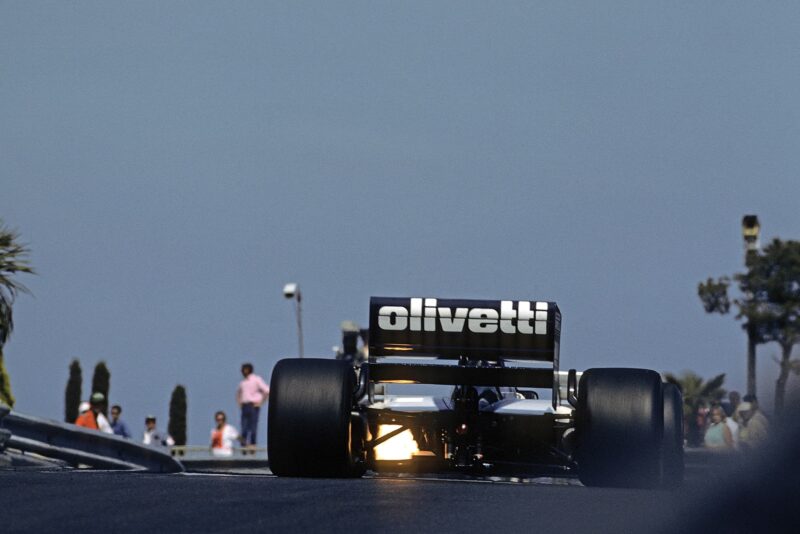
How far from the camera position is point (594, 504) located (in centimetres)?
898

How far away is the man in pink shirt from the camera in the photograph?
25125 millimetres

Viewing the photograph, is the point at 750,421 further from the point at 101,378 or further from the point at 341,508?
the point at 101,378

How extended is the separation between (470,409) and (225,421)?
1338cm

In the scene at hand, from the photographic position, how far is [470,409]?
13.6 m

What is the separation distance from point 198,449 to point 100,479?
54.9 ft

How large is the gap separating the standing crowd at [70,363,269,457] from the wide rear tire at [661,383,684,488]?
10772 millimetres

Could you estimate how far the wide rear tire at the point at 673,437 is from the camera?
505 inches

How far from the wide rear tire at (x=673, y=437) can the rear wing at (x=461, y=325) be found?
1036 millimetres

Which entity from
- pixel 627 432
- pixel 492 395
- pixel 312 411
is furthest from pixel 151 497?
pixel 492 395

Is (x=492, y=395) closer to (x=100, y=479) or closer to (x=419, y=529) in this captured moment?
(x=100, y=479)

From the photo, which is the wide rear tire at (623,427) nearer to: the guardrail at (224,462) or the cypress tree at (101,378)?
the guardrail at (224,462)

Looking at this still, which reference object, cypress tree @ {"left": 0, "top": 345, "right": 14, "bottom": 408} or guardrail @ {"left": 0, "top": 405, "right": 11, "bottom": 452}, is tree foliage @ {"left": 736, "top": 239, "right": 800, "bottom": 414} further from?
guardrail @ {"left": 0, "top": 405, "right": 11, "bottom": 452}

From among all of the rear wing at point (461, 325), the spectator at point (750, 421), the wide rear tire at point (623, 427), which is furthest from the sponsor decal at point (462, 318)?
the spectator at point (750, 421)

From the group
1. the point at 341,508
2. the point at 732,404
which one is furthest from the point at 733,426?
the point at 341,508
